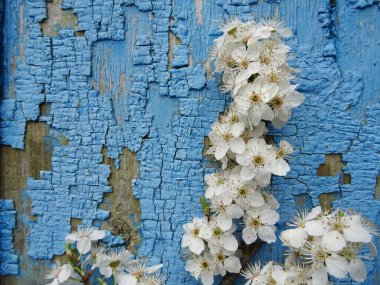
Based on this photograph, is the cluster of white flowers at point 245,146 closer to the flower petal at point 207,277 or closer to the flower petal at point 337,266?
the flower petal at point 207,277

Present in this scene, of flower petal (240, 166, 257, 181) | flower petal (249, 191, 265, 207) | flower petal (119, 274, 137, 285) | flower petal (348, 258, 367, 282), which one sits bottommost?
flower petal (119, 274, 137, 285)

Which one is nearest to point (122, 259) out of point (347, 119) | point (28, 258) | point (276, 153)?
point (28, 258)

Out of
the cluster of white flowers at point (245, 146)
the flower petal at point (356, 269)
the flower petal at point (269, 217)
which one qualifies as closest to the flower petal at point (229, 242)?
the cluster of white flowers at point (245, 146)

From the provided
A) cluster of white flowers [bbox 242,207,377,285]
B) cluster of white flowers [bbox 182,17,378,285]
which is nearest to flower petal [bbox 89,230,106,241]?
cluster of white flowers [bbox 182,17,378,285]

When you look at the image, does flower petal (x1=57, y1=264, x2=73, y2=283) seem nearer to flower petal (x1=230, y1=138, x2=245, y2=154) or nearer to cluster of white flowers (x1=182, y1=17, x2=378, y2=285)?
cluster of white flowers (x1=182, y1=17, x2=378, y2=285)

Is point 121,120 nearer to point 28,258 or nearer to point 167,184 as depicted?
point 167,184

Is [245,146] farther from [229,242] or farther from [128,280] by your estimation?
[128,280]
